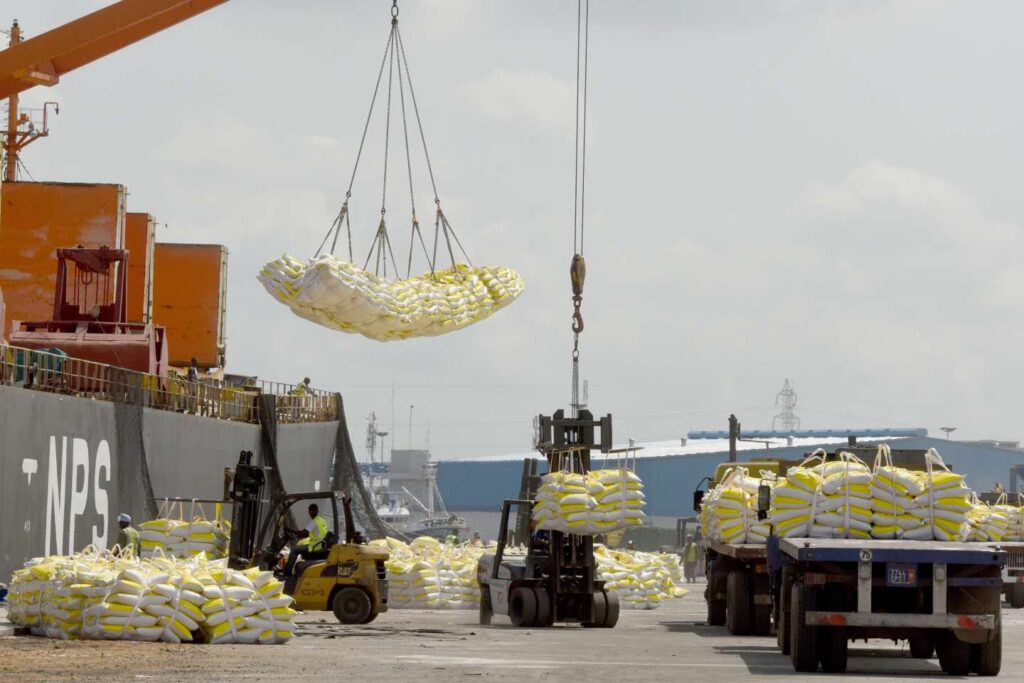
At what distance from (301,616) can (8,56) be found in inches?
389

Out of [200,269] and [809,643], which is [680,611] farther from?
[200,269]

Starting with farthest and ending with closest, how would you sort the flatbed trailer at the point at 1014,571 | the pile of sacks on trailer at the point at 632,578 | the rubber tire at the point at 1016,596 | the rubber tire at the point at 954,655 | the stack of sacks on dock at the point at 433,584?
the rubber tire at the point at 1016,596 < the pile of sacks on trailer at the point at 632,578 < the flatbed trailer at the point at 1014,571 < the stack of sacks on dock at the point at 433,584 < the rubber tire at the point at 954,655

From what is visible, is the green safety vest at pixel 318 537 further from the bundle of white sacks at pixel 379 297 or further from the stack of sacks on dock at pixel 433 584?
the stack of sacks on dock at pixel 433 584

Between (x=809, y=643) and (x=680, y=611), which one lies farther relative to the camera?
(x=680, y=611)

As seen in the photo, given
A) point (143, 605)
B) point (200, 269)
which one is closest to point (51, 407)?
point (143, 605)

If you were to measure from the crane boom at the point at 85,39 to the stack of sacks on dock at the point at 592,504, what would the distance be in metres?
9.44

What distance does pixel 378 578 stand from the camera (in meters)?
23.0

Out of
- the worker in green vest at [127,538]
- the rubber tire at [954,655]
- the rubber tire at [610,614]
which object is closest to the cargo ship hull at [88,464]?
the worker in green vest at [127,538]

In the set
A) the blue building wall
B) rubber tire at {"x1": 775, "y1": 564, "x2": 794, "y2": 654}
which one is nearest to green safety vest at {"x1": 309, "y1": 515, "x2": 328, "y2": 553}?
rubber tire at {"x1": 775, "y1": 564, "x2": 794, "y2": 654}

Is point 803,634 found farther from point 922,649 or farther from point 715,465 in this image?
point 715,465

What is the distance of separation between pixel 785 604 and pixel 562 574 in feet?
22.7

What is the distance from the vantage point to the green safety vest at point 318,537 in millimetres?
23156

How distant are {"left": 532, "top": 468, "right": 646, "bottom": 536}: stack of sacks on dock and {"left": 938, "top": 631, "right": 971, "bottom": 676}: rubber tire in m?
6.97

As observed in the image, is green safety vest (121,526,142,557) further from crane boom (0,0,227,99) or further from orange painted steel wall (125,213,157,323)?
orange painted steel wall (125,213,157,323)
